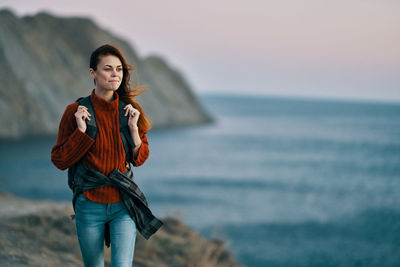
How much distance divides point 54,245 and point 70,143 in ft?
11.0

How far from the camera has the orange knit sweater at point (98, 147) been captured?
2488 mm

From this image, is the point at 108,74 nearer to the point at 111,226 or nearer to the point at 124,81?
the point at 124,81

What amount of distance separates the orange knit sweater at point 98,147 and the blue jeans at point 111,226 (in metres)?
0.05

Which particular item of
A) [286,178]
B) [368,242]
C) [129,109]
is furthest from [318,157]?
[129,109]

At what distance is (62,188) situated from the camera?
63.3 ft

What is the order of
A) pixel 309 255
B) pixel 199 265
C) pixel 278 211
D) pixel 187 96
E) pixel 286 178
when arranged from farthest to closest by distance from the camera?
1. pixel 187 96
2. pixel 286 178
3. pixel 278 211
4. pixel 309 255
5. pixel 199 265

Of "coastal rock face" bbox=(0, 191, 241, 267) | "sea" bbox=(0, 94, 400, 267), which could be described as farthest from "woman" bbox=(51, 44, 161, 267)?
"sea" bbox=(0, 94, 400, 267)

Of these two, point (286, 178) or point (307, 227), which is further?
point (286, 178)

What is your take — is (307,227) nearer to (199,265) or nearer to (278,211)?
(278,211)

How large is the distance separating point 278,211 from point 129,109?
1578 cm

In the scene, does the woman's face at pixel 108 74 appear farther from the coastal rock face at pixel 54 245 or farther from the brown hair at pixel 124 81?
the coastal rock face at pixel 54 245

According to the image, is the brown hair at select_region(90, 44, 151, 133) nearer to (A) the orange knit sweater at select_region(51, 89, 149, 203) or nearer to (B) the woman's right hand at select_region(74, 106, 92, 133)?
(A) the orange knit sweater at select_region(51, 89, 149, 203)

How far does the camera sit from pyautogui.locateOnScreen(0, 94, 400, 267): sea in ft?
41.9

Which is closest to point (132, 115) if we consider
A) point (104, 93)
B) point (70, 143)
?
point (104, 93)
